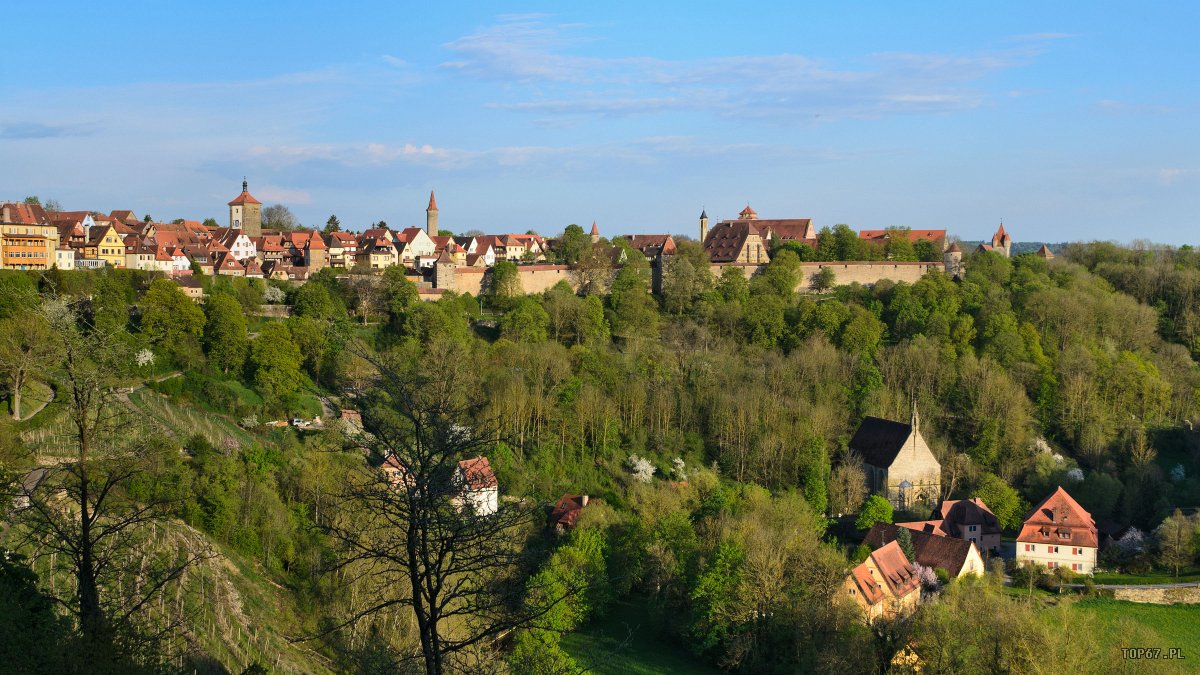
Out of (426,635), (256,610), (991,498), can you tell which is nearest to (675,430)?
(991,498)

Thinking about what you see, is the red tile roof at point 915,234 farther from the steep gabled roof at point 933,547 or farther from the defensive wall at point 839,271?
the steep gabled roof at point 933,547

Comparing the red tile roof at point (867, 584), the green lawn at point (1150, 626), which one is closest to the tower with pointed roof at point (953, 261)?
the green lawn at point (1150, 626)

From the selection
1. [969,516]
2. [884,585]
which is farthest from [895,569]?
[969,516]

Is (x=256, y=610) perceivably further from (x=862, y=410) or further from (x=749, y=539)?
(x=862, y=410)

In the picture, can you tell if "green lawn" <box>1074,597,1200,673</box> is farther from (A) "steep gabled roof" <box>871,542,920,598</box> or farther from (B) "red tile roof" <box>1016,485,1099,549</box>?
(A) "steep gabled roof" <box>871,542,920,598</box>

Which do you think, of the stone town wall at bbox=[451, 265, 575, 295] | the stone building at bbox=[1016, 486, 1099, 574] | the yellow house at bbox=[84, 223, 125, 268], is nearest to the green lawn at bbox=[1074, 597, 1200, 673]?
the stone building at bbox=[1016, 486, 1099, 574]
